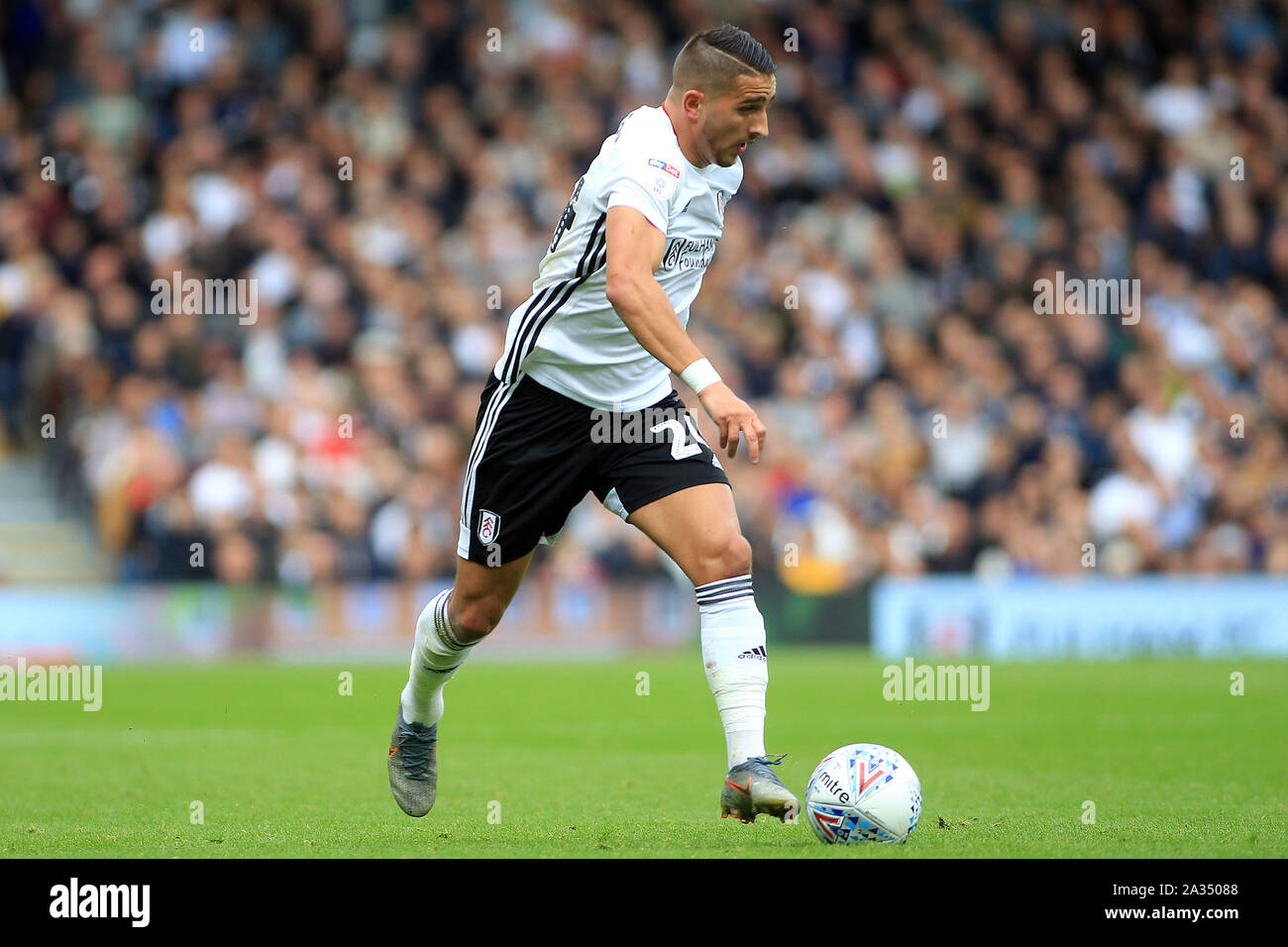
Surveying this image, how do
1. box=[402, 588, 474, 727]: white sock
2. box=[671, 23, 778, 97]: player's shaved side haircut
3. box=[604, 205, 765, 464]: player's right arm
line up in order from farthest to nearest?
box=[402, 588, 474, 727]: white sock
box=[671, 23, 778, 97]: player's shaved side haircut
box=[604, 205, 765, 464]: player's right arm

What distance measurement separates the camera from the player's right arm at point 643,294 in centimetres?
578

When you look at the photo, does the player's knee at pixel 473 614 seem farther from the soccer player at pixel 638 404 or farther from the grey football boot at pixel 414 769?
the grey football boot at pixel 414 769

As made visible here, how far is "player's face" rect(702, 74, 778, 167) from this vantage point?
6.08m

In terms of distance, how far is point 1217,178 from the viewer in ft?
69.9

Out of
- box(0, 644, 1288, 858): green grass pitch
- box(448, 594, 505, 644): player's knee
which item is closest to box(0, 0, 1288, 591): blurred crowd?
box(0, 644, 1288, 858): green grass pitch

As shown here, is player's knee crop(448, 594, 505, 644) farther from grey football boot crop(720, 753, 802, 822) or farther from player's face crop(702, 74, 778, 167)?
player's face crop(702, 74, 778, 167)

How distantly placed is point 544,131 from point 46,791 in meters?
14.2

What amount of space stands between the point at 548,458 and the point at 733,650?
3.52ft

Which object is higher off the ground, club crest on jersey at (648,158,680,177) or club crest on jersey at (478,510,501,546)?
club crest on jersey at (648,158,680,177)
